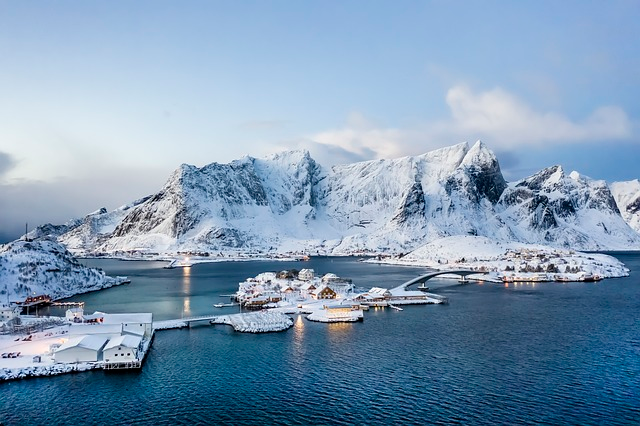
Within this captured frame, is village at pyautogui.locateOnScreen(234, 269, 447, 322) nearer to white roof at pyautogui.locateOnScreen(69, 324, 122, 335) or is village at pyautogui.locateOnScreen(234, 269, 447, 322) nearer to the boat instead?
white roof at pyautogui.locateOnScreen(69, 324, 122, 335)

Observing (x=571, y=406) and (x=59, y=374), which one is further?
(x=59, y=374)

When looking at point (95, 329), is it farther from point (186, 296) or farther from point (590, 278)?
point (590, 278)

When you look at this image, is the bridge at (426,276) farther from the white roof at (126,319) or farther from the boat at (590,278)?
the white roof at (126,319)

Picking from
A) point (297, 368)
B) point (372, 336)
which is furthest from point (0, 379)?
point (372, 336)

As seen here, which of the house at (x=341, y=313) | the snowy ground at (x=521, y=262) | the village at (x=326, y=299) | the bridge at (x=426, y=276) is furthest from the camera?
the snowy ground at (x=521, y=262)

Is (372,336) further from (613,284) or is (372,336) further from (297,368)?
(613,284)

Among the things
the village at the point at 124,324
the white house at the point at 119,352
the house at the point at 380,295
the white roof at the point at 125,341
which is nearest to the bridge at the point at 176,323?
the village at the point at 124,324
